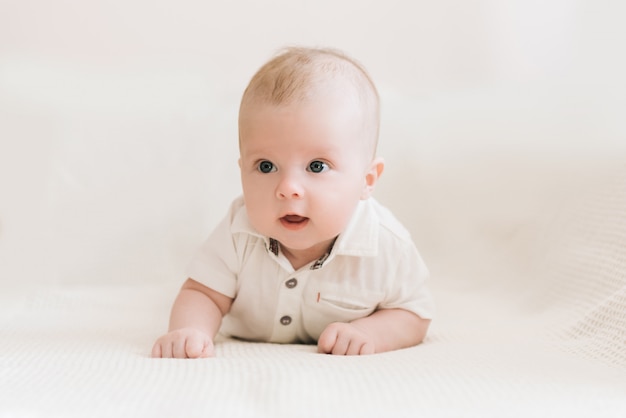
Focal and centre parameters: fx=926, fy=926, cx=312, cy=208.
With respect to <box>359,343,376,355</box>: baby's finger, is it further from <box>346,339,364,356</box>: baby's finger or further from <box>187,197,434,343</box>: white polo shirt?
<box>187,197,434,343</box>: white polo shirt

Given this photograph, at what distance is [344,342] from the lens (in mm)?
1243

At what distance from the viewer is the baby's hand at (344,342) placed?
124 centimetres

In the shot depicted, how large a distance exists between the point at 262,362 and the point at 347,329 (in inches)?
7.3

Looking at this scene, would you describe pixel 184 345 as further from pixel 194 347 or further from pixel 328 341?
pixel 328 341

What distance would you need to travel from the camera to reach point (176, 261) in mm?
1816

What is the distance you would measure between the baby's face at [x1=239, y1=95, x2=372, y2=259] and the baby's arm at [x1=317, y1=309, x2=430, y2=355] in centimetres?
13

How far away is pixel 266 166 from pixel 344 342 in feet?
0.85

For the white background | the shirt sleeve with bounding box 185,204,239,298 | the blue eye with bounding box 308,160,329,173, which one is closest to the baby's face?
the blue eye with bounding box 308,160,329,173

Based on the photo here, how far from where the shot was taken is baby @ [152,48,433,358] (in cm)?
121

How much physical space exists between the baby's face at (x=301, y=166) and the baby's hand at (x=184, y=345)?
17 cm

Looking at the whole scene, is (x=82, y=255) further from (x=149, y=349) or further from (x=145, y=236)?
(x=149, y=349)

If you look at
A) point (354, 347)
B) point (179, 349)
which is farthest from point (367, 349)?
point (179, 349)

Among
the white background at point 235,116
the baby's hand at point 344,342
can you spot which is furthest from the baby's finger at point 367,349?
the white background at point 235,116

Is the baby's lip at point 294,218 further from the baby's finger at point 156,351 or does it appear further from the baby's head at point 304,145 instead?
the baby's finger at point 156,351
